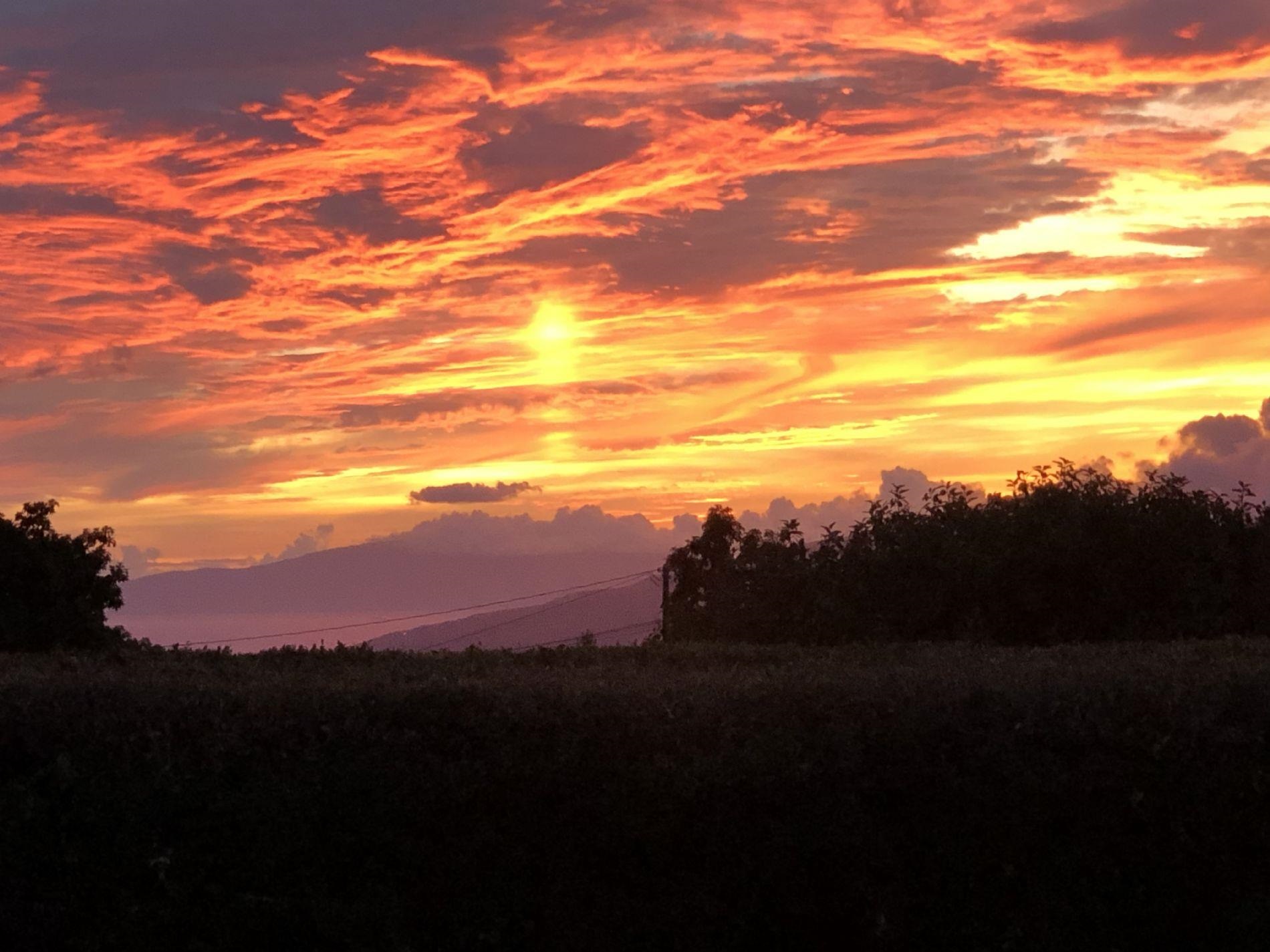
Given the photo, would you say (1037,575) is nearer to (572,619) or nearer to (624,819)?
(624,819)

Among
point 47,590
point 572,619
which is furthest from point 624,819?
point 572,619

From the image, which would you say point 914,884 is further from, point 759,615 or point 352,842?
point 759,615

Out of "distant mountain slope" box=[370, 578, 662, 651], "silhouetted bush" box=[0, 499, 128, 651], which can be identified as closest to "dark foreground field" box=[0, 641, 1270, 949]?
"silhouetted bush" box=[0, 499, 128, 651]

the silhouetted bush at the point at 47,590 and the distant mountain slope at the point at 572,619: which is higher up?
the silhouetted bush at the point at 47,590

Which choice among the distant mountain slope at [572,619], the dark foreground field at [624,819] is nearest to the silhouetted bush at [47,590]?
the dark foreground field at [624,819]

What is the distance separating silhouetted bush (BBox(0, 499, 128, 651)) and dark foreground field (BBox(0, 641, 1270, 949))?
9851 millimetres

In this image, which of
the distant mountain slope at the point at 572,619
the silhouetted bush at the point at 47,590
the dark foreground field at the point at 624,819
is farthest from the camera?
the distant mountain slope at the point at 572,619

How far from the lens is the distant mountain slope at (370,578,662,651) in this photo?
46406 mm

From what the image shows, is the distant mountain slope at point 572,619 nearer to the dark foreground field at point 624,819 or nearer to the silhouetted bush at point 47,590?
the silhouetted bush at point 47,590

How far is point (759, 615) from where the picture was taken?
23.3 metres

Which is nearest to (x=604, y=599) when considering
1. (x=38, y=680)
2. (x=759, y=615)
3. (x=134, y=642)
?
(x=759, y=615)

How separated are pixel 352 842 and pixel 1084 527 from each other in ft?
52.2

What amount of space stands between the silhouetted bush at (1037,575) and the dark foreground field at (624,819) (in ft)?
34.6

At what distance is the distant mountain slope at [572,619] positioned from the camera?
1827 inches
